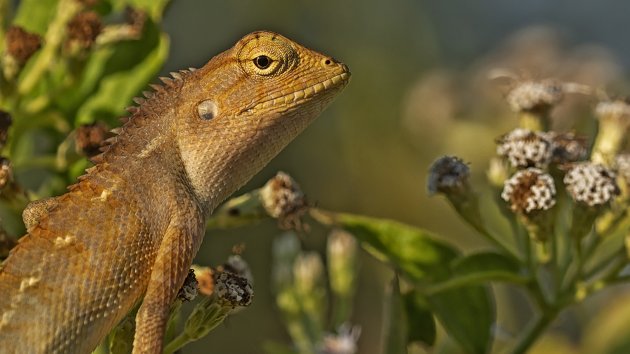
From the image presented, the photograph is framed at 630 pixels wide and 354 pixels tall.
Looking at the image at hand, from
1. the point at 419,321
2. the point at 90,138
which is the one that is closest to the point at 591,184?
the point at 419,321

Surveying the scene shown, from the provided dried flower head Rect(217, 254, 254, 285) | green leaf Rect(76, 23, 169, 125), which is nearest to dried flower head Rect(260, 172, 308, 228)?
dried flower head Rect(217, 254, 254, 285)

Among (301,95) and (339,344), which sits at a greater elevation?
(301,95)

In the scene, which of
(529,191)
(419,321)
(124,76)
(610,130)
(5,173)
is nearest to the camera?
(5,173)

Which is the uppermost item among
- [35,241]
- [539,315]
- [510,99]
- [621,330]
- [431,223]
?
[510,99]

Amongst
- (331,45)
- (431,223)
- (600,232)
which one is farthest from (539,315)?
(331,45)

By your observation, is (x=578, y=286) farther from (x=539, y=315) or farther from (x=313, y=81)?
(x=313, y=81)

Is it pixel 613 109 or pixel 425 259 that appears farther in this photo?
pixel 613 109

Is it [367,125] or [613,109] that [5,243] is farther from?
[367,125]
